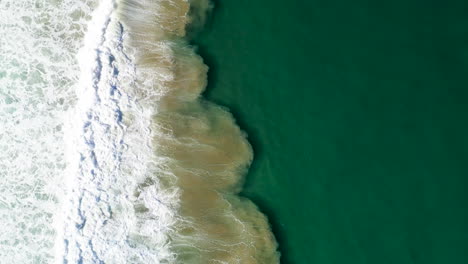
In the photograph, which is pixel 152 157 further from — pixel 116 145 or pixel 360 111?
pixel 360 111

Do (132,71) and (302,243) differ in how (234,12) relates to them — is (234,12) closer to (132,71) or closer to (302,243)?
(132,71)

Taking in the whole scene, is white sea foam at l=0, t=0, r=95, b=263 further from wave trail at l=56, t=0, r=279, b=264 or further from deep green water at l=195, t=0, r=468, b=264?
deep green water at l=195, t=0, r=468, b=264

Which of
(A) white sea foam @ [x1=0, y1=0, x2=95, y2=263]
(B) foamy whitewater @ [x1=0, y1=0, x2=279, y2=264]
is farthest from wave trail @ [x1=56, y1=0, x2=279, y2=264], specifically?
(A) white sea foam @ [x1=0, y1=0, x2=95, y2=263]

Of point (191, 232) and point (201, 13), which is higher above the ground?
point (201, 13)

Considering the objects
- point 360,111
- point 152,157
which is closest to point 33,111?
point 152,157

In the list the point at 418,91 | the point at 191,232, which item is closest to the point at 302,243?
the point at 191,232

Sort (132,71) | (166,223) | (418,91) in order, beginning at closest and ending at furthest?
(166,223), (132,71), (418,91)
